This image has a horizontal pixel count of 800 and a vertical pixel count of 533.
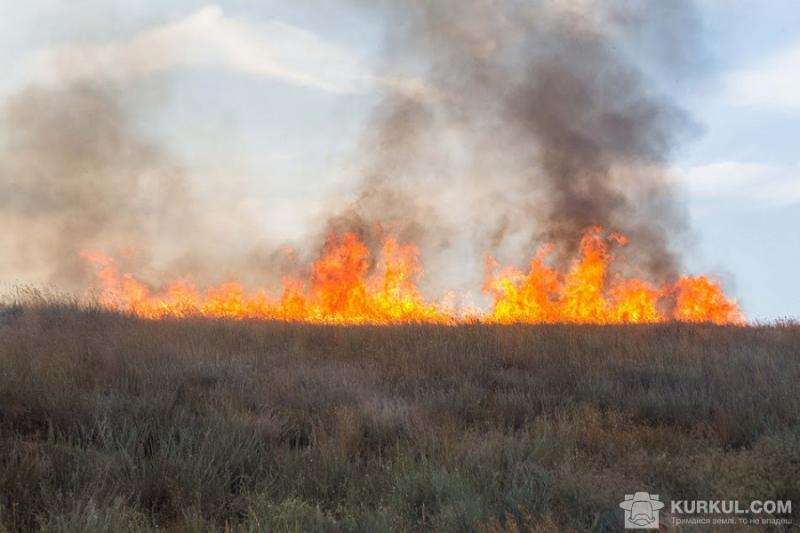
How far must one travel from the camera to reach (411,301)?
18.6m

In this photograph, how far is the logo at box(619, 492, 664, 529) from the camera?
12.3 ft

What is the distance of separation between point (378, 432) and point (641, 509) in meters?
2.49

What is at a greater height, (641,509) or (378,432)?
(378,432)

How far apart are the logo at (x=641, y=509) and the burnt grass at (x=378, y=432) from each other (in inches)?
3.3

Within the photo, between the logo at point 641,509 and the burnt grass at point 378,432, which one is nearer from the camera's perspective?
the logo at point 641,509

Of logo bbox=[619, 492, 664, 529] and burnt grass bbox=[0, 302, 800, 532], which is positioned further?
burnt grass bbox=[0, 302, 800, 532]

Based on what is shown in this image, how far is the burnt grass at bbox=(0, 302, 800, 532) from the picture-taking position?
4035mm

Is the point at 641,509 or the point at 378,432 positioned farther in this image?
the point at 378,432

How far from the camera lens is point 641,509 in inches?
154

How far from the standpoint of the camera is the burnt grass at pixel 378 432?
13.2 ft

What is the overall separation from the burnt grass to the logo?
8cm

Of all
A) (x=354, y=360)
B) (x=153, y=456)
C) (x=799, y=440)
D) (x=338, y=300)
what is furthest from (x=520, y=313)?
(x=153, y=456)

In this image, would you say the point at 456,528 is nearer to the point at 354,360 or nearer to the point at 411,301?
the point at 354,360

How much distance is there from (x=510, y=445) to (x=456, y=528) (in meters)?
1.53
